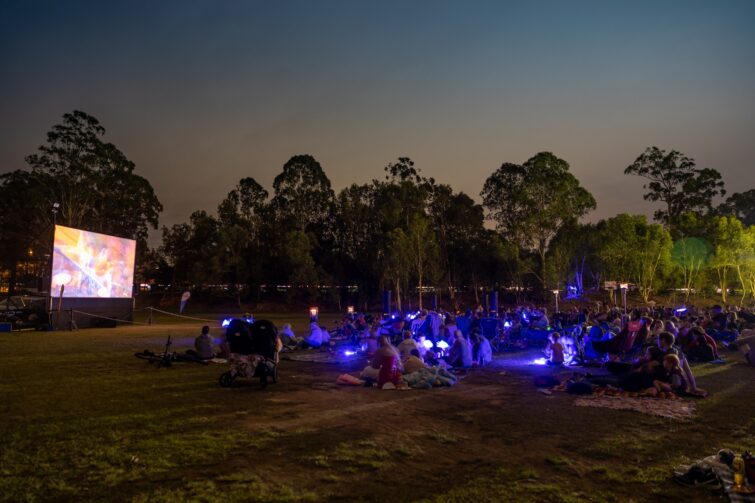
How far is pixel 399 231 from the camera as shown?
44625 mm

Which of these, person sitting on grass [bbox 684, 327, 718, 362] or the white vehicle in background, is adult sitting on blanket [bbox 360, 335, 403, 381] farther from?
the white vehicle in background

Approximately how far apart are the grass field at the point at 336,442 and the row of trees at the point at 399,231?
34.1 meters

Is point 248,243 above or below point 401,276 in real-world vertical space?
above

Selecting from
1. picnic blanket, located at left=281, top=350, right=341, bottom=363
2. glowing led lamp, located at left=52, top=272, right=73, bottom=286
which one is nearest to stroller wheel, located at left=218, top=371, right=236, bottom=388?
picnic blanket, located at left=281, top=350, right=341, bottom=363

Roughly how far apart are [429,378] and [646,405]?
385 cm

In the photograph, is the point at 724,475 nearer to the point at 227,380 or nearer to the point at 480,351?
the point at 227,380

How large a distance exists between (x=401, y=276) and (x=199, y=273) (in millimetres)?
19658

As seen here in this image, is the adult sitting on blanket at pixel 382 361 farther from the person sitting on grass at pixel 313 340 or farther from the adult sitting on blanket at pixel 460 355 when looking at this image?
the person sitting on grass at pixel 313 340

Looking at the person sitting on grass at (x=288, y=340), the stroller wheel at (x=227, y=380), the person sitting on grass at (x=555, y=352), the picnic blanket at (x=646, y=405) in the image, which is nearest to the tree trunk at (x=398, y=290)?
the person sitting on grass at (x=288, y=340)

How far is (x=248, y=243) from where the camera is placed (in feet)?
166

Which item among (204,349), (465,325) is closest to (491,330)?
(465,325)

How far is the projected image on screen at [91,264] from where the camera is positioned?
2423 centimetres

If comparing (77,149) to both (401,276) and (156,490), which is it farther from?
(156,490)

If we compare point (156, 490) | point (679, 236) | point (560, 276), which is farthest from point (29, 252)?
point (679, 236)
